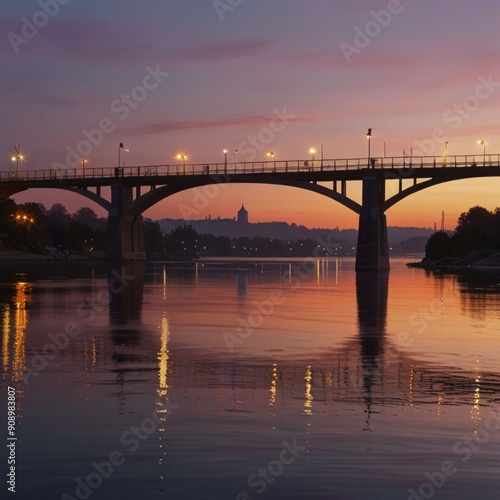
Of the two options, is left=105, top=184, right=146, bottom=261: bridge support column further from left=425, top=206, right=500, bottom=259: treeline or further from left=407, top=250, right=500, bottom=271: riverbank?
left=425, top=206, right=500, bottom=259: treeline

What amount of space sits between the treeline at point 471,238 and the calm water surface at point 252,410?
412ft

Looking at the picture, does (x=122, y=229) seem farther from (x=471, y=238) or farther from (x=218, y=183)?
(x=471, y=238)

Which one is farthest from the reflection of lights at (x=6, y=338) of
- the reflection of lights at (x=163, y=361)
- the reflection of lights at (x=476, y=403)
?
the reflection of lights at (x=476, y=403)

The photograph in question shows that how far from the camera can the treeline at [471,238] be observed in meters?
154

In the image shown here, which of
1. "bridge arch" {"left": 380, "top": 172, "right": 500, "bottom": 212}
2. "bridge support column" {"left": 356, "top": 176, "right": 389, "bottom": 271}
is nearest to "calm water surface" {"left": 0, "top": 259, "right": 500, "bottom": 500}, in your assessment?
"bridge arch" {"left": 380, "top": 172, "right": 500, "bottom": 212}

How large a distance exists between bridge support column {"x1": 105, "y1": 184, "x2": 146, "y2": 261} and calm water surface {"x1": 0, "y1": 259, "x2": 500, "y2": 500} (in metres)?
101

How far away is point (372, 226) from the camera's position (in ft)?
353

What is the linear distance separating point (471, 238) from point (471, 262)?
1742cm

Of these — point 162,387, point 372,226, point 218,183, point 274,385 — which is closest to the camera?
point 162,387

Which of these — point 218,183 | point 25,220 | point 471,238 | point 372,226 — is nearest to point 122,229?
point 218,183

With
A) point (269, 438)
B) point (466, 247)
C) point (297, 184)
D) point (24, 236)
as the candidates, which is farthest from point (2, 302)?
point (24, 236)

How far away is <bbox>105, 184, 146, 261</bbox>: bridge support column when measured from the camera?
13112cm

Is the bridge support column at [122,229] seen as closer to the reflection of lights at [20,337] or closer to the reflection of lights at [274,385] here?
the reflection of lights at [20,337]

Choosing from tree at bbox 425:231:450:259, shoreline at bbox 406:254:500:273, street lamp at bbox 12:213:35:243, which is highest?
street lamp at bbox 12:213:35:243
